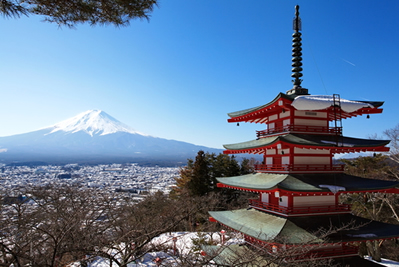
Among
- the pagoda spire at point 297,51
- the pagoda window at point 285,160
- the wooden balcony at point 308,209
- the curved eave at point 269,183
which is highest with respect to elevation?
the pagoda spire at point 297,51

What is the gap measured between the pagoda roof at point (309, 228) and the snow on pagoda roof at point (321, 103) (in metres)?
3.71

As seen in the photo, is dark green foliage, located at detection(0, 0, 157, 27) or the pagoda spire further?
the pagoda spire

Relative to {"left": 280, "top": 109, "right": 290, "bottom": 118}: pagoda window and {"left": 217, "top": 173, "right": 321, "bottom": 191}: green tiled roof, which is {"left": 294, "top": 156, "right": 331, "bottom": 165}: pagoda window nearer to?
{"left": 217, "top": 173, "right": 321, "bottom": 191}: green tiled roof

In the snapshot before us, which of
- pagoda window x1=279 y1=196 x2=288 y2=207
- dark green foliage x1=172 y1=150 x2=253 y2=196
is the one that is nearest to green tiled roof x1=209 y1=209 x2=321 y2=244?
pagoda window x1=279 y1=196 x2=288 y2=207

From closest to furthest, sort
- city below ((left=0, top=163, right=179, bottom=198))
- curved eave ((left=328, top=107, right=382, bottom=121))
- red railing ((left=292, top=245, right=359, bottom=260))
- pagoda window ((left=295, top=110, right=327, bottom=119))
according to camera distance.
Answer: red railing ((left=292, top=245, right=359, bottom=260)) < curved eave ((left=328, top=107, right=382, bottom=121)) < pagoda window ((left=295, top=110, right=327, bottom=119)) < city below ((left=0, top=163, right=179, bottom=198))

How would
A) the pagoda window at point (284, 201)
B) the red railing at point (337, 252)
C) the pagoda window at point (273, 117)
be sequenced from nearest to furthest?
the red railing at point (337, 252), the pagoda window at point (284, 201), the pagoda window at point (273, 117)

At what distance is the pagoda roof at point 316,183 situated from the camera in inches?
323

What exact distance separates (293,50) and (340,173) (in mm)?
5199

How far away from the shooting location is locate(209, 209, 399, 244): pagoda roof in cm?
768

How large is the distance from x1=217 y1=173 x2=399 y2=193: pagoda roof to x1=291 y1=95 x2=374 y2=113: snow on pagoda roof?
2407mm

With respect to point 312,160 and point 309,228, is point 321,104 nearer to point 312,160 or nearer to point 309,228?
point 312,160

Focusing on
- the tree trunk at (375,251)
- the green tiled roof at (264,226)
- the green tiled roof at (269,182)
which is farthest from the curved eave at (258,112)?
the tree trunk at (375,251)

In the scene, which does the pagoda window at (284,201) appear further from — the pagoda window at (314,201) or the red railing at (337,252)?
the red railing at (337,252)

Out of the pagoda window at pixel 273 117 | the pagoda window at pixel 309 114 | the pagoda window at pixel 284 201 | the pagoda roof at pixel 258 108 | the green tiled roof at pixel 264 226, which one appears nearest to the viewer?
the green tiled roof at pixel 264 226
